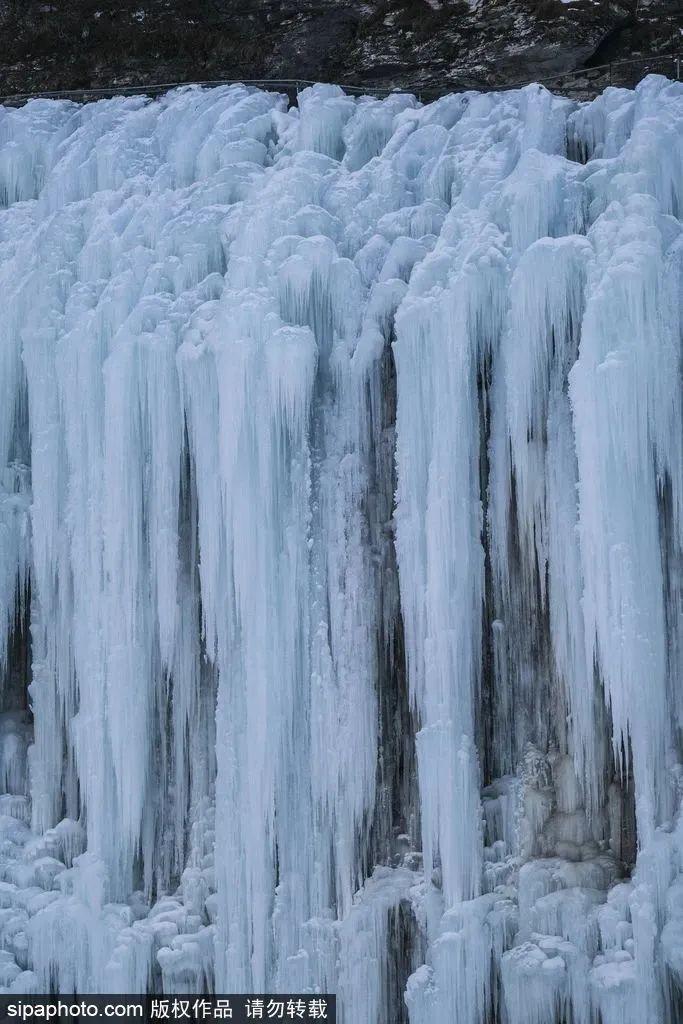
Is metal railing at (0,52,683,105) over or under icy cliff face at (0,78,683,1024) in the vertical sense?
over

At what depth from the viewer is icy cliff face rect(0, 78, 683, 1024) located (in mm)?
5059

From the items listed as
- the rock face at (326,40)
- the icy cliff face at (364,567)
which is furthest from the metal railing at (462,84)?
the icy cliff face at (364,567)

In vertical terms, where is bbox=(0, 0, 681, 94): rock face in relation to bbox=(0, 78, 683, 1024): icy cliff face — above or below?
above

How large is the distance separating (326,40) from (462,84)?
0.71 meters

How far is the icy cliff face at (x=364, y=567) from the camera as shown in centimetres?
506

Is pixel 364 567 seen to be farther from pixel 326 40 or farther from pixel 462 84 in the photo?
pixel 326 40

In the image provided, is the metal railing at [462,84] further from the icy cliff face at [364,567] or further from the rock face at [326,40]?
the icy cliff face at [364,567]

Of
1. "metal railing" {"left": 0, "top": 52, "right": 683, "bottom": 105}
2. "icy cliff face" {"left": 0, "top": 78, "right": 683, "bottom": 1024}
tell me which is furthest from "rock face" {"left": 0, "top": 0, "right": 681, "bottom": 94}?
"icy cliff face" {"left": 0, "top": 78, "right": 683, "bottom": 1024}

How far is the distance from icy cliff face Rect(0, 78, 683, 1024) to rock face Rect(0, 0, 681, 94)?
555 millimetres

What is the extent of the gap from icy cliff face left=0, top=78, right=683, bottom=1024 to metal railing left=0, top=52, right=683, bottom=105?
16.3 inches

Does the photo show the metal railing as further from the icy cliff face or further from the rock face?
the icy cliff face

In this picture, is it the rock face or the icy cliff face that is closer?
the icy cliff face

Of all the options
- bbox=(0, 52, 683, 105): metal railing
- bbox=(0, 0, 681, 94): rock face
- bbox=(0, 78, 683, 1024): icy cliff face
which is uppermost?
bbox=(0, 0, 681, 94): rock face

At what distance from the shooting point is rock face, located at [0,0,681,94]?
241 inches
